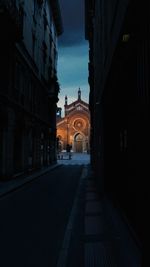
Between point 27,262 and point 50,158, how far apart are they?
111ft

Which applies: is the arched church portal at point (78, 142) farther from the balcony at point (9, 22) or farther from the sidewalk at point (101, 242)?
the sidewalk at point (101, 242)

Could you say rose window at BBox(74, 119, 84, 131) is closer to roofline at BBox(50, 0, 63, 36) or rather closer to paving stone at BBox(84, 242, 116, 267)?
roofline at BBox(50, 0, 63, 36)

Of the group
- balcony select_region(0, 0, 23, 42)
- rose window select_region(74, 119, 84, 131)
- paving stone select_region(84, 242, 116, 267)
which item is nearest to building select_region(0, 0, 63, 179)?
balcony select_region(0, 0, 23, 42)

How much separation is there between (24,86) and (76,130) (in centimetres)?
6181

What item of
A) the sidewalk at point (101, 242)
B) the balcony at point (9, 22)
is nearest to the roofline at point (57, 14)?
the balcony at point (9, 22)

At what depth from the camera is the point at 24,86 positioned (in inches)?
971

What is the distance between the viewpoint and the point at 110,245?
643 centimetres

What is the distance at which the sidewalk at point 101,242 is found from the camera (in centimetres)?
544

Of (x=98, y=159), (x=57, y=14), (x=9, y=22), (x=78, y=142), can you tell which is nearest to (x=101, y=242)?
(x=98, y=159)

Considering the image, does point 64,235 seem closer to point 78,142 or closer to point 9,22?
point 9,22

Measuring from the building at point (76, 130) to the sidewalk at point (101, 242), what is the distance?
74553 millimetres

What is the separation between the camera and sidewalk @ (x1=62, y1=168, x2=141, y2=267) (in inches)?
214

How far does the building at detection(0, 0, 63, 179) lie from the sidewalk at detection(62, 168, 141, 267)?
1064cm

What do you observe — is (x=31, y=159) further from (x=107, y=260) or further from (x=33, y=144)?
(x=107, y=260)
